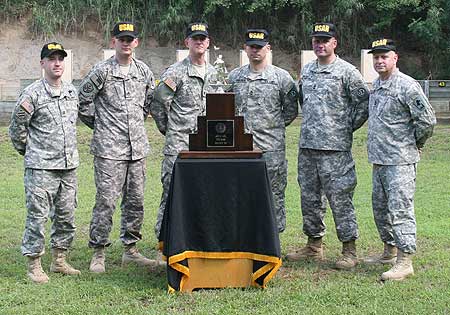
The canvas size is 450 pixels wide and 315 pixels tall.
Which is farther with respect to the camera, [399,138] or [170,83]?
[170,83]

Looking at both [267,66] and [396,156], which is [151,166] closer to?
[267,66]

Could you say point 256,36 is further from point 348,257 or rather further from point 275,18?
point 275,18

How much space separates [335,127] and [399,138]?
1.59 ft

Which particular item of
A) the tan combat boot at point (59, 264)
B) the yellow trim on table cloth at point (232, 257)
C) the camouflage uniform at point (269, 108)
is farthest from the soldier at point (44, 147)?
the camouflage uniform at point (269, 108)

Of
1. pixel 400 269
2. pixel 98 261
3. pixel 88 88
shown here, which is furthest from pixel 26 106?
pixel 400 269

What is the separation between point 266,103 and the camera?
527 centimetres

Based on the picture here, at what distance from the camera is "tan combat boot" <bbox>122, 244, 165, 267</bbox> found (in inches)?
209

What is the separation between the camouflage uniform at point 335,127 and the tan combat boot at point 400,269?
1.38 feet

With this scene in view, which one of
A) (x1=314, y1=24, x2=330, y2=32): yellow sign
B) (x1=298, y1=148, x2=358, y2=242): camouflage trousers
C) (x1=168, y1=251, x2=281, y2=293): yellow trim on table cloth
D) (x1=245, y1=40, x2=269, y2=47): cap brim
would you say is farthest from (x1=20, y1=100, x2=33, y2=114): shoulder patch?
(x1=314, y1=24, x2=330, y2=32): yellow sign

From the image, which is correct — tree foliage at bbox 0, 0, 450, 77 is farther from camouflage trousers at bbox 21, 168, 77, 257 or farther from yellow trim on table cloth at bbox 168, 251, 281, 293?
yellow trim on table cloth at bbox 168, 251, 281, 293

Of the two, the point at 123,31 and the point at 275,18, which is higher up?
the point at 275,18

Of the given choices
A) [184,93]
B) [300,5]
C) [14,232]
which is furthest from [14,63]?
[184,93]

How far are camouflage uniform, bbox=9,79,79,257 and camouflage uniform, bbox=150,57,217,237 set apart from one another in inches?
28.5

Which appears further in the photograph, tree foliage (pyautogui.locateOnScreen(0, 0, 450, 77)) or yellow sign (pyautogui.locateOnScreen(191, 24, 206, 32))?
tree foliage (pyautogui.locateOnScreen(0, 0, 450, 77))
